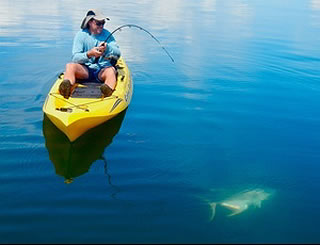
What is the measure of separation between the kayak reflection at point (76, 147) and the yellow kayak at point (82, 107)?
22 cm

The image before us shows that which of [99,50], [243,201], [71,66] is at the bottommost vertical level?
[243,201]

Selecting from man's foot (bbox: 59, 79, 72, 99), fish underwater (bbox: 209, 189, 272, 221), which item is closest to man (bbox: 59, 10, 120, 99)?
man's foot (bbox: 59, 79, 72, 99)

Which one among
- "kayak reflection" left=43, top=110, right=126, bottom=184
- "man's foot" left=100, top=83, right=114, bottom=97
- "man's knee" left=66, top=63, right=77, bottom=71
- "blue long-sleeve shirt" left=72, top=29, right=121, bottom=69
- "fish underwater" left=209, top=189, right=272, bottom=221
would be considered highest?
"blue long-sleeve shirt" left=72, top=29, right=121, bottom=69

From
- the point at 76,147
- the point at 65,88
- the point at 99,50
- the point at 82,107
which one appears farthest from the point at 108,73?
the point at 76,147

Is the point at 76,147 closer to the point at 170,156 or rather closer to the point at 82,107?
the point at 82,107

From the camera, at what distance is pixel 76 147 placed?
689cm

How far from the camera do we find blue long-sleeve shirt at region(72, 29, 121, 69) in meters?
8.26

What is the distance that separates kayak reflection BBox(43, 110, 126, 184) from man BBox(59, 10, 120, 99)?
30.5 inches

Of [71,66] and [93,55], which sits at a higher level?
[93,55]

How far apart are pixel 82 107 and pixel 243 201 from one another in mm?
3205

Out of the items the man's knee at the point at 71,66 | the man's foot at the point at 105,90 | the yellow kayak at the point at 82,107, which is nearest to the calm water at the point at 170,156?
the yellow kayak at the point at 82,107

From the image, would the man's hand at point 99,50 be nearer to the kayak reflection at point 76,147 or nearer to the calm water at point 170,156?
the kayak reflection at point 76,147

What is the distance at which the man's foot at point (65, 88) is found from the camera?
7.43 meters

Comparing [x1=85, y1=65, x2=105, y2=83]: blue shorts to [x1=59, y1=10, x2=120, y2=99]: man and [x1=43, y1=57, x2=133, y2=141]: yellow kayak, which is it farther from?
[x1=43, y1=57, x2=133, y2=141]: yellow kayak
